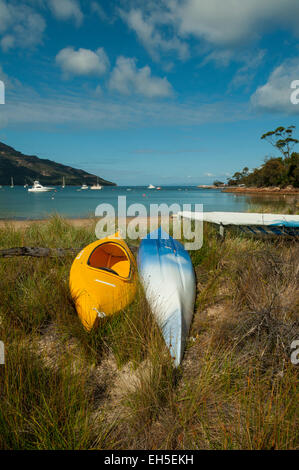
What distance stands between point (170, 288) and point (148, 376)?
131 cm

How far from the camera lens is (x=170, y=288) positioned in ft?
10.1

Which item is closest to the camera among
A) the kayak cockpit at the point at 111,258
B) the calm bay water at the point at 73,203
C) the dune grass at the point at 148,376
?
the dune grass at the point at 148,376

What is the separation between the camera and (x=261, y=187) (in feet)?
176

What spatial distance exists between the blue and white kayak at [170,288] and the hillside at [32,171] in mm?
127211

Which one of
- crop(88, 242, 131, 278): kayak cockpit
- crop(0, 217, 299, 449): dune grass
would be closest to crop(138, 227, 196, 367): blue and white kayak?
crop(0, 217, 299, 449): dune grass

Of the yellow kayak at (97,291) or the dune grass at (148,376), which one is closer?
the dune grass at (148,376)

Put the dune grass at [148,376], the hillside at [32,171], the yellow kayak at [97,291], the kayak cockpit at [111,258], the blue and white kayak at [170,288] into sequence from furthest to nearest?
1. the hillside at [32,171]
2. the kayak cockpit at [111,258]
3. the yellow kayak at [97,291]
4. the blue and white kayak at [170,288]
5. the dune grass at [148,376]

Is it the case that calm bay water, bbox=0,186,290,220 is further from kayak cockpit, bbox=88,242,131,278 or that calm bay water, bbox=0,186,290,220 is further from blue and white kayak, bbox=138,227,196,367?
blue and white kayak, bbox=138,227,196,367

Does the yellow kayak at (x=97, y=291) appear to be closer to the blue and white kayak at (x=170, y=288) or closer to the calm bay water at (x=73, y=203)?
the blue and white kayak at (x=170, y=288)

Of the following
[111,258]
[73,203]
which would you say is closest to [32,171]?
[73,203]

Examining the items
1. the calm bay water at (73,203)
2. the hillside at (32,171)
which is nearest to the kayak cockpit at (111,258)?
the calm bay water at (73,203)

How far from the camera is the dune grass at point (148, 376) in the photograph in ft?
4.90
